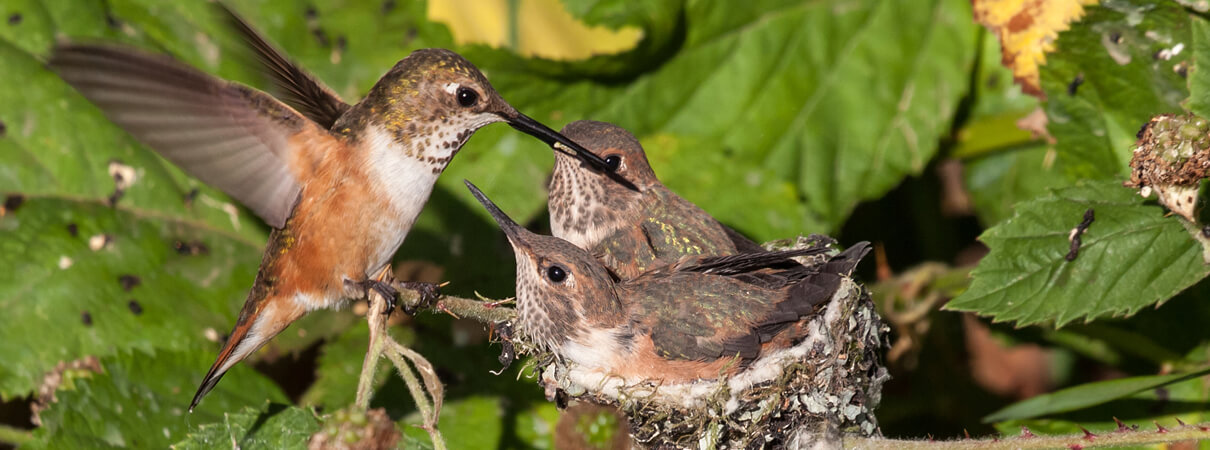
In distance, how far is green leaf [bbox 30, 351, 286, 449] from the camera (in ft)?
13.4

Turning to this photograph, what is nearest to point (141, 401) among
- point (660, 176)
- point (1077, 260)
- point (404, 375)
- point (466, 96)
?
point (404, 375)

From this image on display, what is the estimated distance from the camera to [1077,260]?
12.6 ft

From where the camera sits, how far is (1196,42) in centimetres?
374

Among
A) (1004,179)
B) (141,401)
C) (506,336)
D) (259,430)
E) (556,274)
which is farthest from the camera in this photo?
(1004,179)

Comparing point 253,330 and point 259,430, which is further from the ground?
point 253,330

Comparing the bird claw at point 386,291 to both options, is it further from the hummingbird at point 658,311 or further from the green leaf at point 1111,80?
the green leaf at point 1111,80

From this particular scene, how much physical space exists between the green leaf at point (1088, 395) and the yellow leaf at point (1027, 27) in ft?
4.93

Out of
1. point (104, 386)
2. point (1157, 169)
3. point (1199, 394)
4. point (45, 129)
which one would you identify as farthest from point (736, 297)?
point (45, 129)

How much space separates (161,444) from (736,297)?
2.44 meters

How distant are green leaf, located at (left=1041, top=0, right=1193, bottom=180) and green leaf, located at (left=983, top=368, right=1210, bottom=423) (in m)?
0.83

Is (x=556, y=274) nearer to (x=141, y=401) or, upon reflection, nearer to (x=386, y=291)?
(x=386, y=291)

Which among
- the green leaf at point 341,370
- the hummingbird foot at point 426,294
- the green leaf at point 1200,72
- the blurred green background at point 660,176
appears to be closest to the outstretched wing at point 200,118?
the blurred green background at point 660,176

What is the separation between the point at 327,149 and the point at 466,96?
1.82 ft

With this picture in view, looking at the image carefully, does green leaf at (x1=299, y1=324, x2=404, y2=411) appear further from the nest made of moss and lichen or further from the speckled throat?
the nest made of moss and lichen
